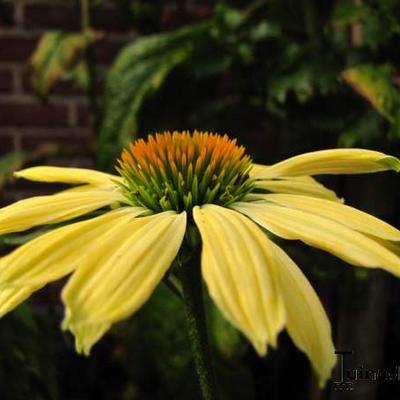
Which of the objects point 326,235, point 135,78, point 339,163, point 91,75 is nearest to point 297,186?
point 339,163

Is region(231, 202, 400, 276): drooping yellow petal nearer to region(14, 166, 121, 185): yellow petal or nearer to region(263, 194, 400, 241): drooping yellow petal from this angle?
region(263, 194, 400, 241): drooping yellow petal

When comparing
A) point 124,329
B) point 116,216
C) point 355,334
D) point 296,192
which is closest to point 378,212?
point 355,334

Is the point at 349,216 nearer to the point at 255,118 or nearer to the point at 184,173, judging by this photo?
the point at 184,173

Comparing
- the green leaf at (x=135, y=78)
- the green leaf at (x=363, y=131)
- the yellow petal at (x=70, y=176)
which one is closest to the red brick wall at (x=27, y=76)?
the green leaf at (x=135, y=78)

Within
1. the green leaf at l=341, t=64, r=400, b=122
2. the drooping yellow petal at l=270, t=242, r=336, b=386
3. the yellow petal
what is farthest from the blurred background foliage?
the drooping yellow petal at l=270, t=242, r=336, b=386

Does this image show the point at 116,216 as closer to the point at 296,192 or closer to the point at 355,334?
the point at 296,192

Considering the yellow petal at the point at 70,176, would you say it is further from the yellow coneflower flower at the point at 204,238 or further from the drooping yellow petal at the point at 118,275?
the drooping yellow petal at the point at 118,275
